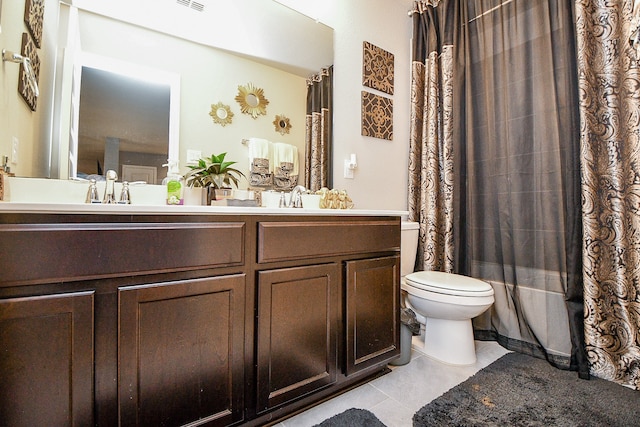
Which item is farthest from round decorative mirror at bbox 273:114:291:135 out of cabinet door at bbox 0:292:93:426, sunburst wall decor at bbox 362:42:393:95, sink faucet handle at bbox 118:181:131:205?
cabinet door at bbox 0:292:93:426

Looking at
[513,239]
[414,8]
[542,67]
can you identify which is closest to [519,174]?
[513,239]

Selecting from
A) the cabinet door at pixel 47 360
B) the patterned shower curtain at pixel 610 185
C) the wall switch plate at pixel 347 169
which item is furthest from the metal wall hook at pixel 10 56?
the patterned shower curtain at pixel 610 185

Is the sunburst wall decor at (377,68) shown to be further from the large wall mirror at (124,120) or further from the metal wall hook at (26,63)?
the metal wall hook at (26,63)

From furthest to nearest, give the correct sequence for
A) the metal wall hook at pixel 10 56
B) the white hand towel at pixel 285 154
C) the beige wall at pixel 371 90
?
the beige wall at pixel 371 90 < the white hand towel at pixel 285 154 < the metal wall hook at pixel 10 56

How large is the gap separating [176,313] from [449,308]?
4.37 ft

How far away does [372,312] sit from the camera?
1.40m

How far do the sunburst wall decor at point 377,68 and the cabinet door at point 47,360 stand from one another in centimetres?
204

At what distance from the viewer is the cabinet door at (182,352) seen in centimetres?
85

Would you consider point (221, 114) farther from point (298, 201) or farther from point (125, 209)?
point (125, 209)

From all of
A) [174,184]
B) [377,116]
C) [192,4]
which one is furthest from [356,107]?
[174,184]

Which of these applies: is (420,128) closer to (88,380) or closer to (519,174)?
(519,174)

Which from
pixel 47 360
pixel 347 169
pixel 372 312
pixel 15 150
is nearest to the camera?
pixel 47 360

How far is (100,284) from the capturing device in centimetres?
81

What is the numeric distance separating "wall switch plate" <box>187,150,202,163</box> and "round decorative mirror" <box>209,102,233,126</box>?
20 centimetres
